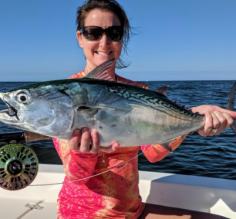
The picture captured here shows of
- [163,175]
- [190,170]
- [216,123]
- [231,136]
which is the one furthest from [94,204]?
[231,136]

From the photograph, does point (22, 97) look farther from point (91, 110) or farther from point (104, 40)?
point (104, 40)

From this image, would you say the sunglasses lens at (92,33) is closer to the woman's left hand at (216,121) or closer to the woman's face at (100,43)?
the woman's face at (100,43)

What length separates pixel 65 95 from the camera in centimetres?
181

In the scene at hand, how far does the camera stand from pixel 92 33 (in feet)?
8.80

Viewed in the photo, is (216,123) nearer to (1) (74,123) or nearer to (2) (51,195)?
(1) (74,123)

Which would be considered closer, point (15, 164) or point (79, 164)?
point (79, 164)

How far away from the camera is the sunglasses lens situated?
2664 mm

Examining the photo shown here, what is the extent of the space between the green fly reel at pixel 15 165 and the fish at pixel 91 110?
3.38ft

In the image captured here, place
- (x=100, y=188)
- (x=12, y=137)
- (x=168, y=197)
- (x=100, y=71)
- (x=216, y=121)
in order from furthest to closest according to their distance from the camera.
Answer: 1. (x=168, y=197)
2. (x=12, y=137)
3. (x=100, y=188)
4. (x=216, y=121)
5. (x=100, y=71)

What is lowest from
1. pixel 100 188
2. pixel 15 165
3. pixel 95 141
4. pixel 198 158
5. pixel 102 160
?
pixel 198 158

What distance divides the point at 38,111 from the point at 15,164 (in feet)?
4.03

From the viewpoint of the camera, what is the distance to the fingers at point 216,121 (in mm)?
2207

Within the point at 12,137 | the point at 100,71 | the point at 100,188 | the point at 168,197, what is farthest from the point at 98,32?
the point at 168,197

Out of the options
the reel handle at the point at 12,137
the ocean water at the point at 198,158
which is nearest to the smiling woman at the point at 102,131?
the reel handle at the point at 12,137
